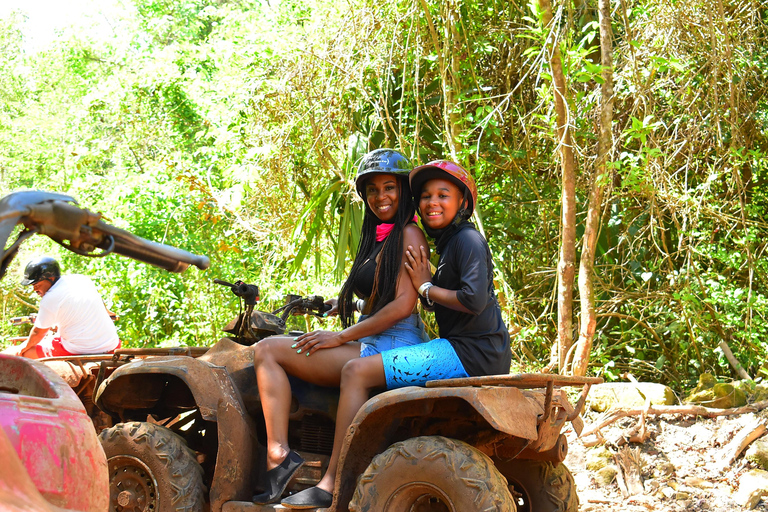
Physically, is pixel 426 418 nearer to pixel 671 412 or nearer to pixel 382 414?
pixel 382 414

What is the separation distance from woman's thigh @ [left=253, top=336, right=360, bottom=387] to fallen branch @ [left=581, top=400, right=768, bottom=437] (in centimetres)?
292

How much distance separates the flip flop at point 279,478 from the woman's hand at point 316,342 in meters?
0.52

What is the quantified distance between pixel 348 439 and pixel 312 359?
55 cm

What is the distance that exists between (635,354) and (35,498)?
25.4ft

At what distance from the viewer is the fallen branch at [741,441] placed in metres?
5.70

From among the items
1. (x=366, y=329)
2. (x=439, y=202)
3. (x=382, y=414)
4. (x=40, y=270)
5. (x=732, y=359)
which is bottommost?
(x=732, y=359)

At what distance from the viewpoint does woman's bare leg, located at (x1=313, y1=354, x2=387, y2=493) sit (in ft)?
12.5

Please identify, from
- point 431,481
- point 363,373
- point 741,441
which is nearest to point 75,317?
point 363,373

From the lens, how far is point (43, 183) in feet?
59.7

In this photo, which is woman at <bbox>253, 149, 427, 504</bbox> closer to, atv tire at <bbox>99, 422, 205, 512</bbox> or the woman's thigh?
the woman's thigh

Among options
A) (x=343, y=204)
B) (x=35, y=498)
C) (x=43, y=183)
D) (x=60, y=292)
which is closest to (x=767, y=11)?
(x=343, y=204)

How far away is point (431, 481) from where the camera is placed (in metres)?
3.47

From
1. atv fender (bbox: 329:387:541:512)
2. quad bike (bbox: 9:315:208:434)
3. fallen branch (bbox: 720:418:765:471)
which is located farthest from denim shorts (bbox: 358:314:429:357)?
fallen branch (bbox: 720:418:765:471)

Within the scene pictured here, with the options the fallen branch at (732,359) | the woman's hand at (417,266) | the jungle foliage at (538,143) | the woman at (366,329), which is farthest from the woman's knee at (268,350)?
the fallen branch at (732,359)
